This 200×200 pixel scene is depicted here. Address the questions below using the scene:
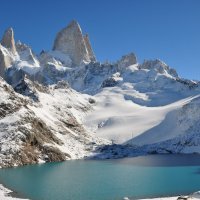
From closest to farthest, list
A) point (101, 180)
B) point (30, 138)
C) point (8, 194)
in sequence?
1. point (8, 194)
2. point (101, 180)
3. point (30, 138)

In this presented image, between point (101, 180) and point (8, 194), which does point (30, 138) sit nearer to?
point (101, 180)

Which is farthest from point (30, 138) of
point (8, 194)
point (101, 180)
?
point (8, 194)

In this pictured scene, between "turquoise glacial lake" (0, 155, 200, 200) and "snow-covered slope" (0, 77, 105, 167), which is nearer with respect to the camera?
"turquoise glacial lake" (0, 155, 200, 200)

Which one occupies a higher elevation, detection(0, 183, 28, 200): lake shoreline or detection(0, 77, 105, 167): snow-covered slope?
detection(0, 77, 105, 167): snow-covered slope

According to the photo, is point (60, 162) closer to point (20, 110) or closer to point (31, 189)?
point (20, 110)

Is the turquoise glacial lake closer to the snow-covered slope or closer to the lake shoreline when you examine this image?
the lake shoreline

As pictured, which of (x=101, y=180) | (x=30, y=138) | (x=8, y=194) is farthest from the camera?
(x=30, y=138)

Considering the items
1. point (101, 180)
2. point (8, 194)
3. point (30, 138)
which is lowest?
point (8, 194)

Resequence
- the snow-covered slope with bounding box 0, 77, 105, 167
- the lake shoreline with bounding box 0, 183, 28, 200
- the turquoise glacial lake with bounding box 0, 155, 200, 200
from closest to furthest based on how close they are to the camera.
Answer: the lake shoreline with bounding box 0, 183, 28, 200 → the turquoise glacial lake with bounding box 0, 155, 200, 200 → the snow-covered slope with bounding box 0, 77, 105, 167

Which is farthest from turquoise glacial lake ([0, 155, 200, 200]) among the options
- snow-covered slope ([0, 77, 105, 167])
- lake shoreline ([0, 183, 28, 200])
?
snow-covered slope ([0, 77, 105, 167])
